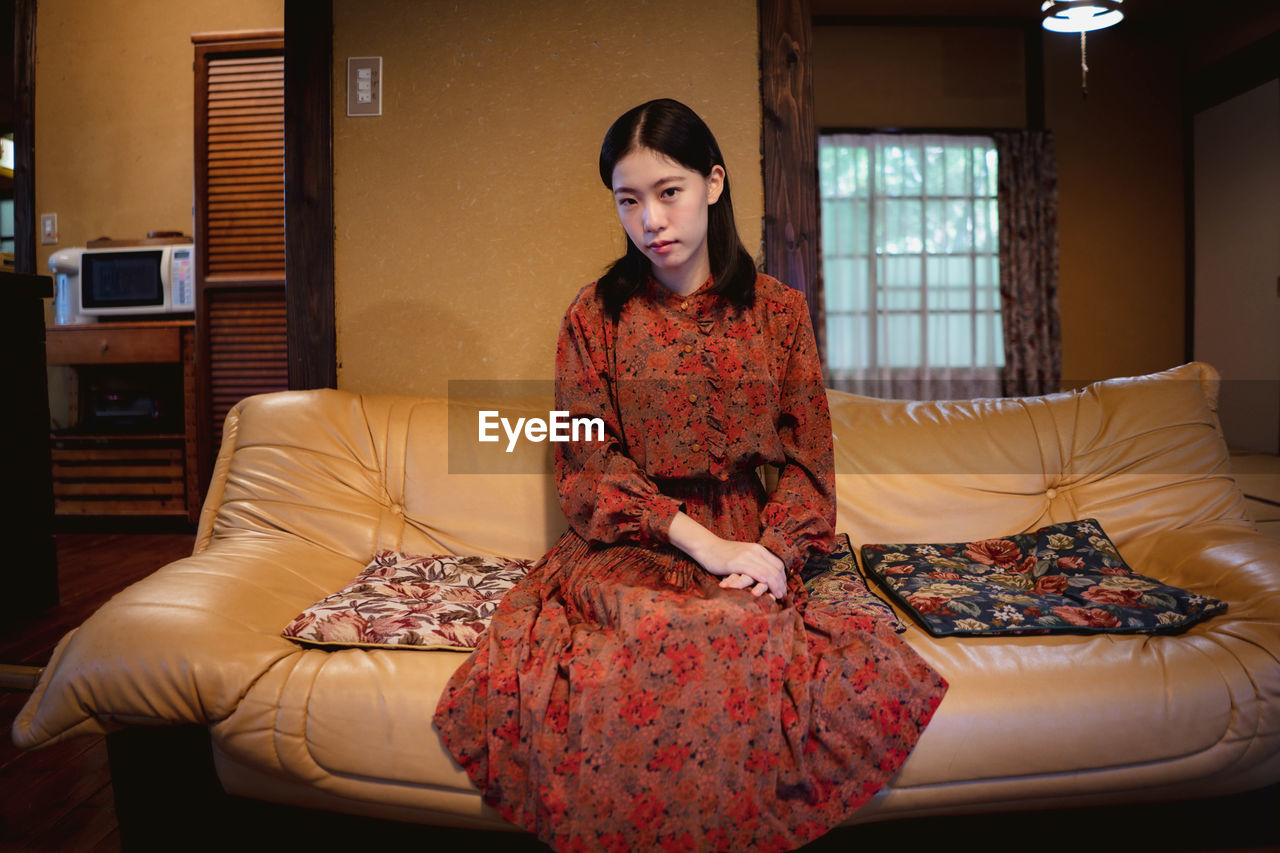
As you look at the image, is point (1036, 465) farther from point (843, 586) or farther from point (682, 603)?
point (682, 603)

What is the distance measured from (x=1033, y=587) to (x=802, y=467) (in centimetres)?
53

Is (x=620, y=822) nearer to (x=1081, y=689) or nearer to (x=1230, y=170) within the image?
(x=1081, y=689)

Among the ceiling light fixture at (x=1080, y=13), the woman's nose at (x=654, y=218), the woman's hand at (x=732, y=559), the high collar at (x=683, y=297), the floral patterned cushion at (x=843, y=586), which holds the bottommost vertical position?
the floral patterned cushion at (x=843, y=586)

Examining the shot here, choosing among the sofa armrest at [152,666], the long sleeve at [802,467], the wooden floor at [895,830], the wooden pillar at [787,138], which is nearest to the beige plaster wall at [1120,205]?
the wooden pillar at [787,138]

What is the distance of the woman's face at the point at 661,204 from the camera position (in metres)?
1.23

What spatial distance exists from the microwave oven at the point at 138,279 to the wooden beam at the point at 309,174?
2234 millimetres

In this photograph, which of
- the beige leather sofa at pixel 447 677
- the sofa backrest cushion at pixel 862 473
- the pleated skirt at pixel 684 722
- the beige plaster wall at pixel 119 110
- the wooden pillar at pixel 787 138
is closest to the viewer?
the pleated skirt at pixel 684 722

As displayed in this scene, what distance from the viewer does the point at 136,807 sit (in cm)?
121

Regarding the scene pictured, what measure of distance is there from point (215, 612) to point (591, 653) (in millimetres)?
630

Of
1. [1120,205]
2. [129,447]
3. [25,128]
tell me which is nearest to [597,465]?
[129,447]

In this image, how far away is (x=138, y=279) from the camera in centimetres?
379

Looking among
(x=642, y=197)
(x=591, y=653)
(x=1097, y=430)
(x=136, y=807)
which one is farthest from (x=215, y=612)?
(x=1097, y=430)

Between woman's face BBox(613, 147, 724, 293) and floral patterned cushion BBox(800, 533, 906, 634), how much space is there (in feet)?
2.11

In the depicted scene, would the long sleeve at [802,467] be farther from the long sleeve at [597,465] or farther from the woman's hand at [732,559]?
the long sleeve at [597,465]
